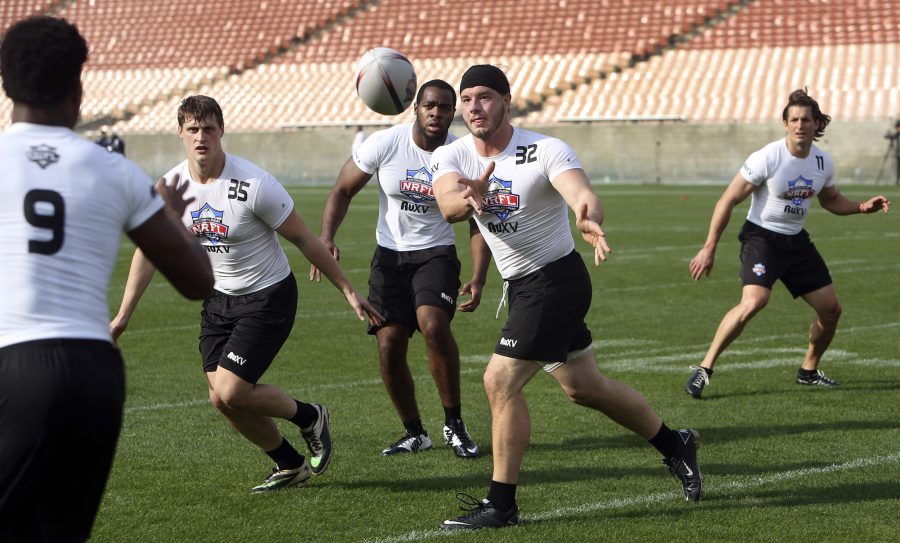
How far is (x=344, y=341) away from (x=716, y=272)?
242 inches

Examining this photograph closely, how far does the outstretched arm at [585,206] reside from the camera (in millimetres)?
4781

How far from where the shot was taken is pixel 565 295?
5551mm

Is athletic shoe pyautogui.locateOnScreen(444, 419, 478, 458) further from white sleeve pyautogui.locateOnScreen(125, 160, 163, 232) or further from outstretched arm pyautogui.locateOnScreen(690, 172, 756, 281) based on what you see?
white sleeve pyautogui.locateOnScreen(125, 160, 163, 232)

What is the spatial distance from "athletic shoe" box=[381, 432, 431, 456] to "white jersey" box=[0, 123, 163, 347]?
150 inches

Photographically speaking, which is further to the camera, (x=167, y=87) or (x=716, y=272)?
(x=167, y=87)

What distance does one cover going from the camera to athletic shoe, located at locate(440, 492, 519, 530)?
5.30 metres

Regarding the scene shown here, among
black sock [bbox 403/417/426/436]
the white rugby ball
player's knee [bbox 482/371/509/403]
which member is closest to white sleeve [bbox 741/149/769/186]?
the white rugby ball

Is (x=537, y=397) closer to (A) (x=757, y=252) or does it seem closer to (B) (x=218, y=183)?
(A) (x=757, y=252)

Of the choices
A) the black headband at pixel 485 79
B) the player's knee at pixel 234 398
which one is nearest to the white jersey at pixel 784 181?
the black headband at pixel 485 79

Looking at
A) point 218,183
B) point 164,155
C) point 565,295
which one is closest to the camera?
point 565,295

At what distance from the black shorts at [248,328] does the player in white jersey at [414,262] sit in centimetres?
74

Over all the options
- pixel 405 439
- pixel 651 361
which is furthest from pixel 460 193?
pixel 651 361

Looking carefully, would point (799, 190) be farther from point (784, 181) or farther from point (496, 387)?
point (496, 387)

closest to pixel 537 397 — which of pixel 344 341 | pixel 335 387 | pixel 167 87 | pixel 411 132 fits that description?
pixel 335 387
